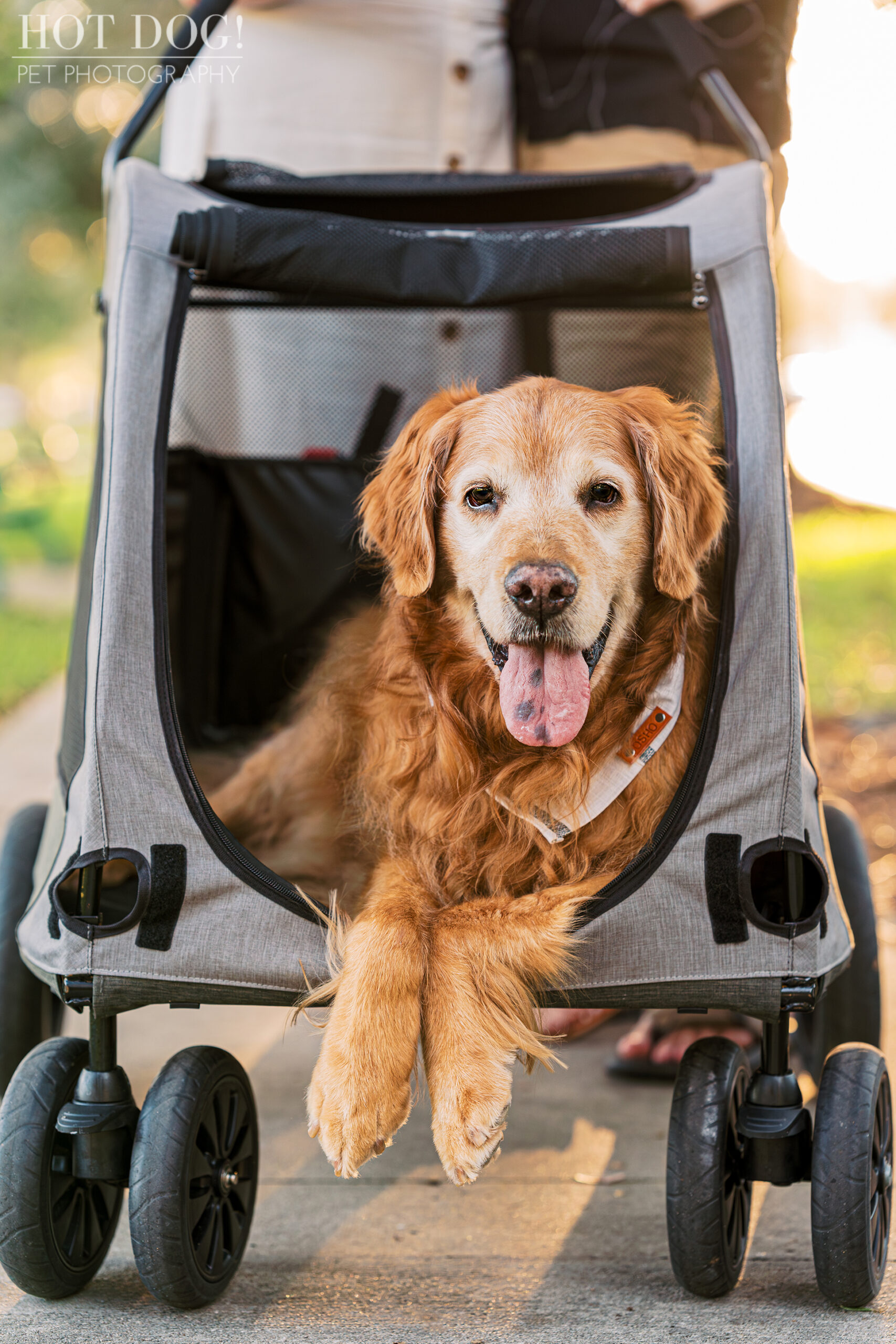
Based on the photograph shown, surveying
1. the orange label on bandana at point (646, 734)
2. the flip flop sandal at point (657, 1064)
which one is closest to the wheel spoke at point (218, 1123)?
the orange label on bandana at point (646, 734)

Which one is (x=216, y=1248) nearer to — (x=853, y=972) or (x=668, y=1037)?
(x=853, y=972)

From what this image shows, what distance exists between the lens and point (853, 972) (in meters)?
2.38

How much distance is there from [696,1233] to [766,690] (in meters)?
0.82

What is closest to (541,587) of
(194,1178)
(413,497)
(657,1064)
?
(413,497)

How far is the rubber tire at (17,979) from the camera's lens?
237 cm

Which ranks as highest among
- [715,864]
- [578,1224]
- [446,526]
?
[446,526]

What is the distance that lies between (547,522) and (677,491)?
0.24 meters

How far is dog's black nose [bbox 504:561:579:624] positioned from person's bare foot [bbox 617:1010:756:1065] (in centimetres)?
153

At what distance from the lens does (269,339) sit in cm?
318

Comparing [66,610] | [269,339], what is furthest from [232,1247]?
[66,610]

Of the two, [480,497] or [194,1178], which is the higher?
[480,497]

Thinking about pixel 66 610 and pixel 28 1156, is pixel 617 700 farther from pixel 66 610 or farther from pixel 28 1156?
pixel 66 610

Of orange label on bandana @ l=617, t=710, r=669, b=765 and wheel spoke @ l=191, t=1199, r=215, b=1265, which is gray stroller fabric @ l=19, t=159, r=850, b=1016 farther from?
wheel spoke @ l=191, t=1199, r=215, b=1265

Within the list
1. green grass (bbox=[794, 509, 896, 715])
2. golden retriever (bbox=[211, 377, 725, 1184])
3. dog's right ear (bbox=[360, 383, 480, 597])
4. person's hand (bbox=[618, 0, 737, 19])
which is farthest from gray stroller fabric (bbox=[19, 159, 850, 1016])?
green grass (bbox=[794, 509, 896, 715])
